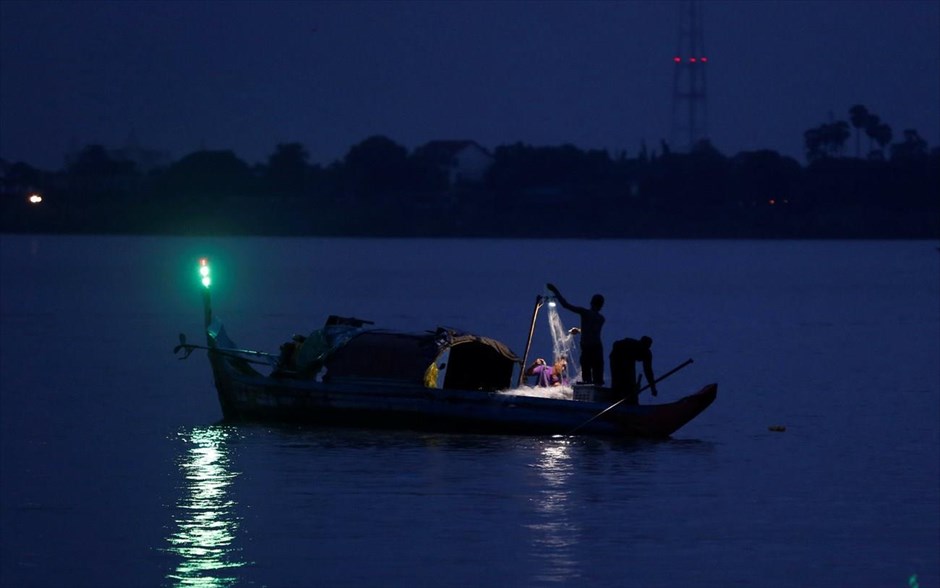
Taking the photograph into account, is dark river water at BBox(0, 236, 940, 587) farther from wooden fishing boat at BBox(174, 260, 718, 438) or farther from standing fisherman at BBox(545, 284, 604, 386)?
standing fisherman at BBox(545, 284, 604, 386)

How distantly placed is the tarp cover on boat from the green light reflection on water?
277cm

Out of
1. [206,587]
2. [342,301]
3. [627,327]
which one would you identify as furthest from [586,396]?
[342,301]

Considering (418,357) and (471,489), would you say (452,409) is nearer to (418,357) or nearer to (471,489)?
(418,357)

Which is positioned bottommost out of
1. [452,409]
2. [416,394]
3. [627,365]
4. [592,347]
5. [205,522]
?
[205,522]

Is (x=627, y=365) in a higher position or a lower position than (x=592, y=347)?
lower

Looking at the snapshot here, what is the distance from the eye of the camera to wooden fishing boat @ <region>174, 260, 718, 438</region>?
27812 millimetres

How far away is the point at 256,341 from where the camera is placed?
56.7 m

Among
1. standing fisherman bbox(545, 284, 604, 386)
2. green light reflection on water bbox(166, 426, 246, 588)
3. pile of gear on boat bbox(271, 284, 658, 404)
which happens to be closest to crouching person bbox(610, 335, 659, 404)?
pile of gear on boat bbox(271, 284, 658, 404)

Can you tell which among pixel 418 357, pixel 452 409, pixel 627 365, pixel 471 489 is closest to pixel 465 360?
pixel 418 357

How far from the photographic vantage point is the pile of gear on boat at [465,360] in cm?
2792

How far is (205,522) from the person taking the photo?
71.9 ft

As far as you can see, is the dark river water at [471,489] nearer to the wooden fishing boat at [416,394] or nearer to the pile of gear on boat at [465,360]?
the wooden fishing boat at [416,394]

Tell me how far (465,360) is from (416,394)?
→ 195 centimetres

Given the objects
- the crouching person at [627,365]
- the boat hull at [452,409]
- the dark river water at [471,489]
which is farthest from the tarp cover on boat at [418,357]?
the crouching person at [627,365]
